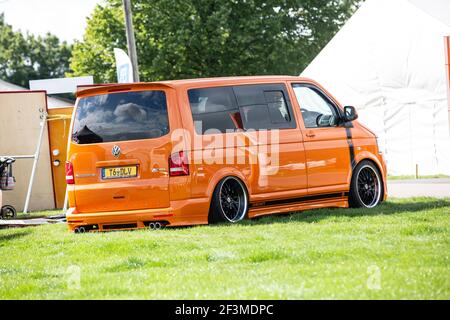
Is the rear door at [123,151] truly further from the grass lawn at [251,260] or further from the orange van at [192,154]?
the grass lawn at [251,260]

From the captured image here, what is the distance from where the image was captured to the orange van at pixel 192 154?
11.6 metres

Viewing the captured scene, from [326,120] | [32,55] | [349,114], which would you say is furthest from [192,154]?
[32,55]

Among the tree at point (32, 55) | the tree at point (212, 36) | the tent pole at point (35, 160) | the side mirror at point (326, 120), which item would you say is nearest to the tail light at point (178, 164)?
the side mirror at point (326, 120)

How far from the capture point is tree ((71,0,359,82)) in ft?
149

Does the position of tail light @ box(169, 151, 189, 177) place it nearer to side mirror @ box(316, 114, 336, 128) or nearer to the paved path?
side mirror @ box(316, 114, 336, 128)

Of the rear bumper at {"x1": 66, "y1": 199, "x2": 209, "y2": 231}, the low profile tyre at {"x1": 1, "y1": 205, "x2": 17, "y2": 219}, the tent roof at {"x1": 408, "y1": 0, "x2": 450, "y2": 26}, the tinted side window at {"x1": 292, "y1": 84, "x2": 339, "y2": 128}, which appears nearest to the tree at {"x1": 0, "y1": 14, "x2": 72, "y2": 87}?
the tent roof at {"x1": 408, "y1": 0, "x2": 450, "y2": 26}

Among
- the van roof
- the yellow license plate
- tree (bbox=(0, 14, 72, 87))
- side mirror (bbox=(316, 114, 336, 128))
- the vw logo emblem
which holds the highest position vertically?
tree (bbox=(0, 14, 72, 87))

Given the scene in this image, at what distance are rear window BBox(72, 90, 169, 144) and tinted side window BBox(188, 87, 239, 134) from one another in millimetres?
422

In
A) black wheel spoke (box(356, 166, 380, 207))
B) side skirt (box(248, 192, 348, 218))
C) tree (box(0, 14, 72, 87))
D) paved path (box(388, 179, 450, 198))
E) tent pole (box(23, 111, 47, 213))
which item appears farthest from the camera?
tree (box(0, 14, 72, 87))

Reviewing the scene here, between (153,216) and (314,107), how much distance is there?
3100 mm

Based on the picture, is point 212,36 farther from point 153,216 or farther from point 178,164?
point 153,216

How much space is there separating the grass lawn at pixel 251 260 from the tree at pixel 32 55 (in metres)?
82.1

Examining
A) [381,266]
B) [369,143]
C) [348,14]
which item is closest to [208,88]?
[369,143]
